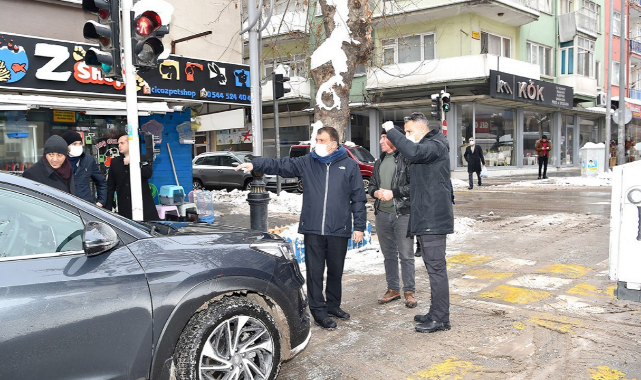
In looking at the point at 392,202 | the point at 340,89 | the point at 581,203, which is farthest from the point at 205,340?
the point at 581,203

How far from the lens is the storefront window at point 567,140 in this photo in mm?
31655

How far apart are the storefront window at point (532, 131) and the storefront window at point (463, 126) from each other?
177 inches

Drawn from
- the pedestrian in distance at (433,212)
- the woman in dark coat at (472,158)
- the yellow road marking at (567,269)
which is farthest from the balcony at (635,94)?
the pedestrian in distance at (433,212)

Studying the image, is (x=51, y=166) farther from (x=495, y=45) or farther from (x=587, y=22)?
(x=587, y=22)

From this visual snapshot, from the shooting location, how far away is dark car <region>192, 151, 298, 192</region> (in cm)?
1848

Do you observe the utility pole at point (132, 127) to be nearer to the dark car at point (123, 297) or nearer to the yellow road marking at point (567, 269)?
the dark car at point (123, 297)

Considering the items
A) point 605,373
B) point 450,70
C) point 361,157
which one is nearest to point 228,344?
point 605,373

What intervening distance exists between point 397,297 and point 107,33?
14.1 feet

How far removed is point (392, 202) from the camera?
5484 mm

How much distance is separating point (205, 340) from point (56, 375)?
0.80m

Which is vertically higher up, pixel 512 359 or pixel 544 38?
pixel 544 38

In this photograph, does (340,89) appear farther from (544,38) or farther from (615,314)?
(544,38)

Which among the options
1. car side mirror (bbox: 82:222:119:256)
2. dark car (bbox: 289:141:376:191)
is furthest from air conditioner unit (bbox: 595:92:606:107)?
car side mirror (bbox: 82:222:119:256)

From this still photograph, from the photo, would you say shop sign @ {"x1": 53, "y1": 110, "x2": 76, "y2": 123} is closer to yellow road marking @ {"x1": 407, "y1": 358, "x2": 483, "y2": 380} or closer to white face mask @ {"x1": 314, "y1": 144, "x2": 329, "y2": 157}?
white face mask @ {"x1": 314, "y1": 144, "x2": 329, "y2": 157}
